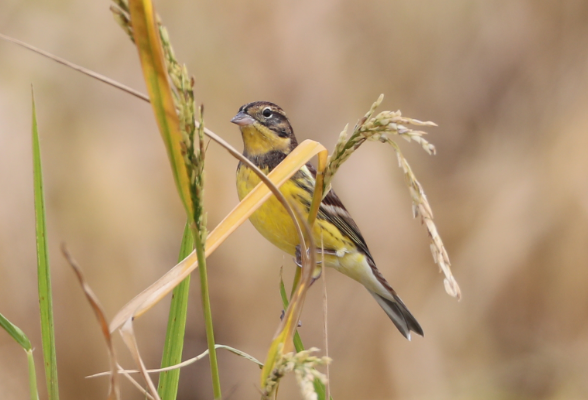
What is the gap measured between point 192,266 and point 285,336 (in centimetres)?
21

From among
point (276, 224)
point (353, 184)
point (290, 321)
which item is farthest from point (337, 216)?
point (290, 321)

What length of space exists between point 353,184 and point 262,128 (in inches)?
51.7

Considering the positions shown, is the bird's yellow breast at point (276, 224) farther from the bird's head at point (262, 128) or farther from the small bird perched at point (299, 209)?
the bird's head at point (262, 128)

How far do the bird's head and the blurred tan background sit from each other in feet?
3.32

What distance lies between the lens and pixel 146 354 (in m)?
3.65

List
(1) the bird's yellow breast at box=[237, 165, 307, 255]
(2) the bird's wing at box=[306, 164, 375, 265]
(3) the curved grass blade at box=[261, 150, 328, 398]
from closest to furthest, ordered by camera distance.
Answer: (3) the curved grass blade at box=[261, 150, 328, 398]
(1) the bird's yellow breast at box=[237, 165, 307, 255]
(2) the bird's wing at box=[306, 164, 375, 265]

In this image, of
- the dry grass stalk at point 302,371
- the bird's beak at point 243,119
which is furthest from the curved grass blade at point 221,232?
the bird's beak at point 243,119

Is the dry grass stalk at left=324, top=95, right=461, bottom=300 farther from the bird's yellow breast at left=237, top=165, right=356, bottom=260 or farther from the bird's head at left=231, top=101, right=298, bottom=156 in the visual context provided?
the bird's head at left=231, top=101, right=298, bottom=156

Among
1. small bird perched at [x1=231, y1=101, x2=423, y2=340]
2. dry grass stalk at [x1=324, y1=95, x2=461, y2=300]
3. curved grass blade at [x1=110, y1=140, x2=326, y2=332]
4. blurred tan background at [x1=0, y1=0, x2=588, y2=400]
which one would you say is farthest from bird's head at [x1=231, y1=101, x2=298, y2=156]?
dry grass stalk at [x1=324, y1=95, x2=461, y2=300]

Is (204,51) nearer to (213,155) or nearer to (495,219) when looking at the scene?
(213,155)

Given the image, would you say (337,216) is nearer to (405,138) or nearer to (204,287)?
(405,138)

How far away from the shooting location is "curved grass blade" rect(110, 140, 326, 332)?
931mm

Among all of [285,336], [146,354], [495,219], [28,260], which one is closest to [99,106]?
[28,260]

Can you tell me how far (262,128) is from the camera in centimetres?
243
